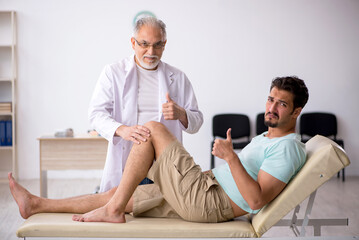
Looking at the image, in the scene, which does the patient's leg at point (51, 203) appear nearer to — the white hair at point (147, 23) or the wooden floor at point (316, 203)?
the white hair at point (147, 23)

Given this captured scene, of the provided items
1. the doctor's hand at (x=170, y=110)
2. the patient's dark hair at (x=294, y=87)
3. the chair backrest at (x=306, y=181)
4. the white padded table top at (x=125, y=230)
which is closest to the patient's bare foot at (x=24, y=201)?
the white padded table top at (x=125, y=230)

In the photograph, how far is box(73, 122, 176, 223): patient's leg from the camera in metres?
1.85

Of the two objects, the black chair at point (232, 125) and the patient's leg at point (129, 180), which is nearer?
the patient's leg at point (129, 180)

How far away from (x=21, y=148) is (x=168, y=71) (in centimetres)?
342

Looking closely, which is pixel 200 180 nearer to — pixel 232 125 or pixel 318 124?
pixel 232 125

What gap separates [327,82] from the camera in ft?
17.6

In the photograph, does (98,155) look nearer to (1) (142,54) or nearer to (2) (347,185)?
(1) (142,54)

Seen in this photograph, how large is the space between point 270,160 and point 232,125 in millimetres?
3329

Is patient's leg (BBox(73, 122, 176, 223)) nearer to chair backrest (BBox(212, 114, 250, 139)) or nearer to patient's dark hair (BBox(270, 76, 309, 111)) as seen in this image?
patient's dark hair (BBox(270, 76, 309, 111))

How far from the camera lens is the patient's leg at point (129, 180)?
1854 millimetres

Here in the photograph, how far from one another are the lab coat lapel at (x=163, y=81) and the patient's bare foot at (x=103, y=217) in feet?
2.00

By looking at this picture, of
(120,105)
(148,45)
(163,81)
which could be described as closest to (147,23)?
(148,45)

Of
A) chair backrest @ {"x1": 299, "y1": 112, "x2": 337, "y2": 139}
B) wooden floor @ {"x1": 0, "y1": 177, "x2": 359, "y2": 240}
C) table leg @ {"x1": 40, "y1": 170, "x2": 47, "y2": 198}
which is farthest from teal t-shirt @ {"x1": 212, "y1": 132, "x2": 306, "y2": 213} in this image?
chair backrest @ {"x1": 299, "y1": 112, "x2": 337, "y2": 139}

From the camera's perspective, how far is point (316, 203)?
12.8 ft
